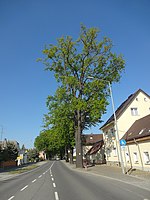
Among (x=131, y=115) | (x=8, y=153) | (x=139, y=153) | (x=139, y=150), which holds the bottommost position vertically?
(x=139, y=153)

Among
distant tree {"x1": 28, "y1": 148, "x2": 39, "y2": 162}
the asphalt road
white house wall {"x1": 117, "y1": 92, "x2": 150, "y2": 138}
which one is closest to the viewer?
the asphalt road

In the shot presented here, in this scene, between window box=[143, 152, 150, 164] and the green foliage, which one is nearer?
window box=[143, 152, 150, 164]

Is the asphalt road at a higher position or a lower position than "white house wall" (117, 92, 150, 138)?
lower

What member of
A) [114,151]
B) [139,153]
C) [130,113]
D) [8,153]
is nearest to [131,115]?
[130,113]

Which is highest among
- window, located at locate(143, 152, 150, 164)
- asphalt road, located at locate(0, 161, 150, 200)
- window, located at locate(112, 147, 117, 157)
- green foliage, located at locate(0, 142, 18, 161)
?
green foliage, located at locate(0, 142, 18, 161)

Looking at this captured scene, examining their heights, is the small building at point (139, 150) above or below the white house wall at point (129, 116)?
below

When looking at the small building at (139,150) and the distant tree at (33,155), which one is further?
the distant tree at (33,155)

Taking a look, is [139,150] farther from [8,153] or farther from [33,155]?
[33,155]

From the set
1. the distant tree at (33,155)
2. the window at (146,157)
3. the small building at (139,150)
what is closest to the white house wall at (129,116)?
the small building at (139,150)

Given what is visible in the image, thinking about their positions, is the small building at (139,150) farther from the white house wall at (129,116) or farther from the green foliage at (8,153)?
the green foliage at (8,153)

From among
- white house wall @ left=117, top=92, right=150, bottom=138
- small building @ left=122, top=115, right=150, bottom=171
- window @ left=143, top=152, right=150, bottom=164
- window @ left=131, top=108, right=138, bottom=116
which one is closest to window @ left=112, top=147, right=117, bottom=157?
white house wall @ left=117, top=92, right=150, bottom=138

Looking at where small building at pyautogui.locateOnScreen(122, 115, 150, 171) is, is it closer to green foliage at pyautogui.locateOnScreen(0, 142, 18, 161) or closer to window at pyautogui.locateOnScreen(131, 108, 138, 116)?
window at pyautogui.locateOnScreen(131, 108, 138, 116)

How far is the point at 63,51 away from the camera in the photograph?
27828mm

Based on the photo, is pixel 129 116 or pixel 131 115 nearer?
pixel 129 116
